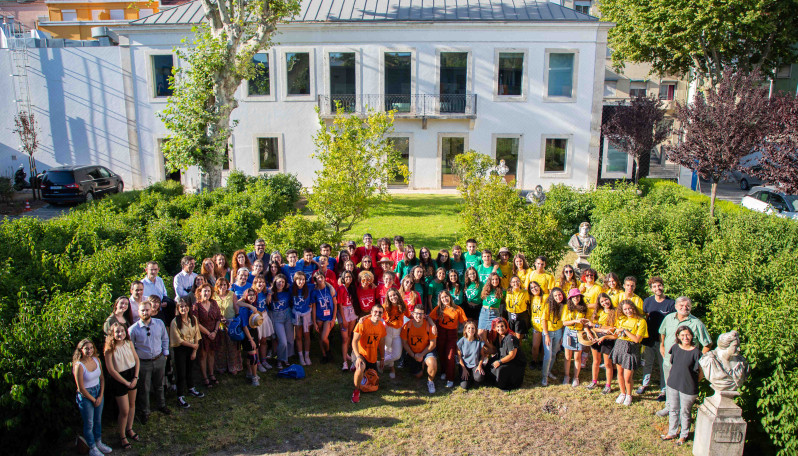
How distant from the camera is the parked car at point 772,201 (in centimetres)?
1702

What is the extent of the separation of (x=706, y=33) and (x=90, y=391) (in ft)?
85.2

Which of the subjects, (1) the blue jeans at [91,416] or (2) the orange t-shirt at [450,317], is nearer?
(1) the blue jeans at [91,416]

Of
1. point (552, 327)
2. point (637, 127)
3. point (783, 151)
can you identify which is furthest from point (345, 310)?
point (637, 127)

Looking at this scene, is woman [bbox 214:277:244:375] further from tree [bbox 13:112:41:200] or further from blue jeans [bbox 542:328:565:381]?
tree [bbox 13:112:41:200]

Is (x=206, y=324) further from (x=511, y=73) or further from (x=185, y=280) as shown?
(x=511, y=73)

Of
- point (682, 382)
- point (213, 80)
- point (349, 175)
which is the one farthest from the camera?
point (213, 80)

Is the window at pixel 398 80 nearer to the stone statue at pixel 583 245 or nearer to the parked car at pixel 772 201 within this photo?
the parked car at pixel 772 201

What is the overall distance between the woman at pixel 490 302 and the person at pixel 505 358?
0.87 feet

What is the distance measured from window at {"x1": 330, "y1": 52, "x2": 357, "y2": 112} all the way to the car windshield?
10774 millimetres

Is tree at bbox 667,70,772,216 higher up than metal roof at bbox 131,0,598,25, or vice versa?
metal roof at bbox 131,0,598,25

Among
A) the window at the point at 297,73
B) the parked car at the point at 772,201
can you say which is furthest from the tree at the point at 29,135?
the parked car at the point at 772,201

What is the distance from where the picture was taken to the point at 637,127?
76.8ft

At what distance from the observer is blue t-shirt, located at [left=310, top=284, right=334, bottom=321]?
836 centimetres

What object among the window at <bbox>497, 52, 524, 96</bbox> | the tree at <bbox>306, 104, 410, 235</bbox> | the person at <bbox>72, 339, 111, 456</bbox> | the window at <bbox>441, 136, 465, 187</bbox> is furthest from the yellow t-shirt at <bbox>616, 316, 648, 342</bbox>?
the window at <bbox>497, 52, 524, 96</bbox>
